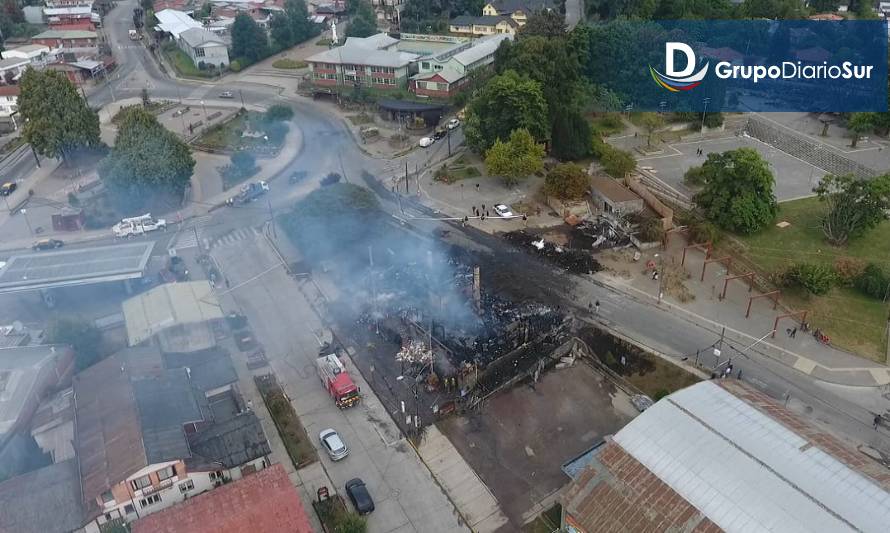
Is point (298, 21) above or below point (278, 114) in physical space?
above

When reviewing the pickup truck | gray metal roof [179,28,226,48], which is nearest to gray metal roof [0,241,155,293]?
the pickup truck

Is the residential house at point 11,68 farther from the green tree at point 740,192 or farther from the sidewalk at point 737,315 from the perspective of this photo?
the green tree at point 740,192

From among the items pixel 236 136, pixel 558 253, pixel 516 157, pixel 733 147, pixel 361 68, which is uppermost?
pixel 361 68

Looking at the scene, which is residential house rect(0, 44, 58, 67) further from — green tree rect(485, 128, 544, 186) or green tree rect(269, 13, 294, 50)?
green tree rect(485, 128, 544, 186)

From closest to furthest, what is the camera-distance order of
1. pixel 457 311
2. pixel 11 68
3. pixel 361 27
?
pixel 457 311, pixel 11 68, pixel 361 27

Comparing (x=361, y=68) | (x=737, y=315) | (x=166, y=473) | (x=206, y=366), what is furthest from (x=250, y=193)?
(x=737, y=315)

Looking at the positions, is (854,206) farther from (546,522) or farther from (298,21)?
(298,21)
